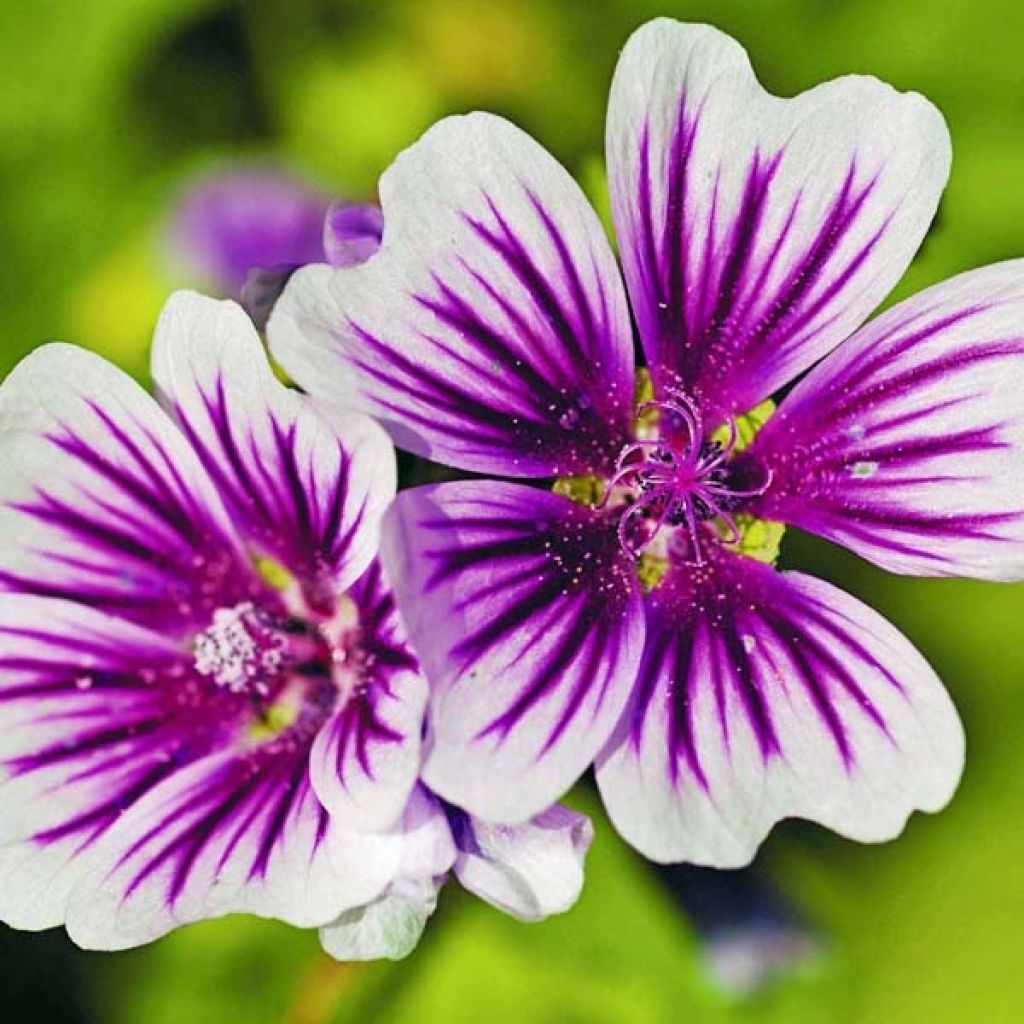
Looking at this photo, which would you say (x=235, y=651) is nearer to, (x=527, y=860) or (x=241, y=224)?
(x=527, y=860)

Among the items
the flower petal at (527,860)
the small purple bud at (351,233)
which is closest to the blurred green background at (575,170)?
the flower petal at (527,860)

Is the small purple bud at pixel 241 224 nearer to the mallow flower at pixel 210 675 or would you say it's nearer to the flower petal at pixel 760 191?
the mallow flower at pixel 210 675

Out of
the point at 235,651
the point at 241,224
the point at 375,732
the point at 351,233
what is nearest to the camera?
the point at 375,732

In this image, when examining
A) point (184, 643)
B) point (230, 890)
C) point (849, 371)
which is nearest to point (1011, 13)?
point (849, 371)

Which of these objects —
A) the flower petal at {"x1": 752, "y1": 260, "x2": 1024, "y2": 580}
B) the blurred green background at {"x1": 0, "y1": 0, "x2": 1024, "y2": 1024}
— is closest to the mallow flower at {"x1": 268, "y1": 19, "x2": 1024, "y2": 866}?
the flower petal at {"x1": 752, "y1": 260, "x2": 1024, "y2": 580}

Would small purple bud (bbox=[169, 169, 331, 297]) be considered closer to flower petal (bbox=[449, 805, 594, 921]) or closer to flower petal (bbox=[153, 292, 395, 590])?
flower petal (bbox=[153, 292, 395, 590])

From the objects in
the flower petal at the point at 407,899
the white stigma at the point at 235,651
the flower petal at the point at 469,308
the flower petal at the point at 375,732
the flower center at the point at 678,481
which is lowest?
the flower petal at the point at 407,899

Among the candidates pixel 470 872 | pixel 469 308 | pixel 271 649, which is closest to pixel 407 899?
pixel 470 872
